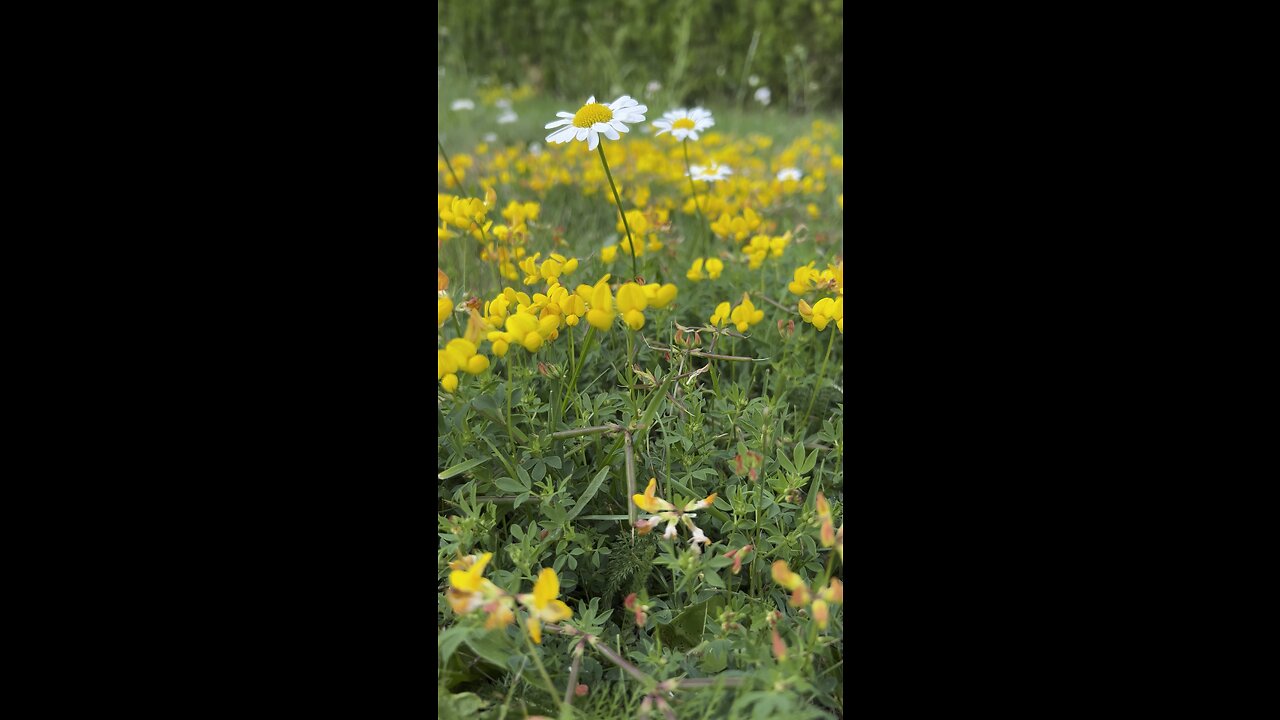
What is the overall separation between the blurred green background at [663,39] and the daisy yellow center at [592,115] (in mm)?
6640

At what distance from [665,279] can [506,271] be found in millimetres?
550

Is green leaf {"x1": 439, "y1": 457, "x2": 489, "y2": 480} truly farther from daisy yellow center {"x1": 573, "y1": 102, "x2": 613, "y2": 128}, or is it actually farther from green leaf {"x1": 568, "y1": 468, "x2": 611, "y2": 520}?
daisy yellow center {"x1": 573, "y1": 102, "x2": 613, "y2": 128}

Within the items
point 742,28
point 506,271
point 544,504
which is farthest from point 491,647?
point 742,28

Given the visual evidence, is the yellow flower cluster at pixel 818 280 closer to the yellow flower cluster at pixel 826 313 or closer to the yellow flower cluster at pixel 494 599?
the yellow flower cluster at pixel 826 313

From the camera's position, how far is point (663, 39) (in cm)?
898

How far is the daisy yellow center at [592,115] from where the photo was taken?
74.5 inches

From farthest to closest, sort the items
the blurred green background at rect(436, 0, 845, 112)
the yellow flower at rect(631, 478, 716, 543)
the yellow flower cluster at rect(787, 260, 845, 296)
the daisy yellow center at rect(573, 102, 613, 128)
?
the blurred green background at rect(436, 0, 845, 112), the daisy yellow center at rect(573, 102, 613, 128), the yellow flower cluster at rect(787, 260, 845, 296), the yellow flower at rect(631, 478, 716, 543)

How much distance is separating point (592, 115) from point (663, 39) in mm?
7652

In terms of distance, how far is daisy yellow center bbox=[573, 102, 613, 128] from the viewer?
189cm

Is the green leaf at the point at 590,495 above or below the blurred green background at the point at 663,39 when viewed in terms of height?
below

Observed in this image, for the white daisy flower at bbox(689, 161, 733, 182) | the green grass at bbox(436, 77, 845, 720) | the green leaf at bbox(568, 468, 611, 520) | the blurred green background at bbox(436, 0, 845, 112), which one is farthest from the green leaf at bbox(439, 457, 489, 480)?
the blurred green background at bbox(436, 0, 845, 112)

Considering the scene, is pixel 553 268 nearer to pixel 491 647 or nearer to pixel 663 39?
pixel 491 647

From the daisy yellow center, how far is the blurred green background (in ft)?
21.8

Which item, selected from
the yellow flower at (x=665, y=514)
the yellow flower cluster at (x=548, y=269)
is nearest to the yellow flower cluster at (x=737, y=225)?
the yellow flower cluster at (x=548, y=269)
